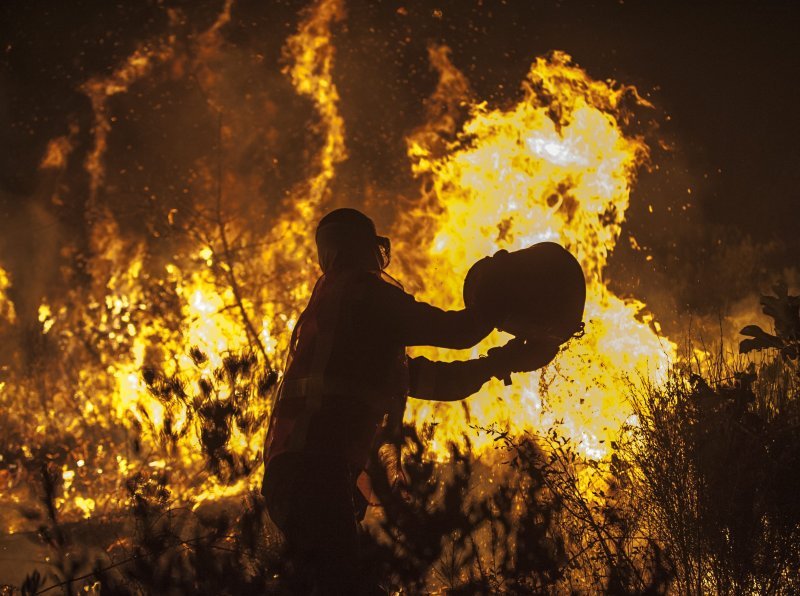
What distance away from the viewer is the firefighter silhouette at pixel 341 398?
2771mm

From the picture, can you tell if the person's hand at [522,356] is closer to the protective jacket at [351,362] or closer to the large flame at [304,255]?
the protective jacket at [351,362]

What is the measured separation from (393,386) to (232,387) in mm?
742

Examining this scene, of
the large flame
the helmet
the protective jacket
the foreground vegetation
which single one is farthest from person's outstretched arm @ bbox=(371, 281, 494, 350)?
the large flame

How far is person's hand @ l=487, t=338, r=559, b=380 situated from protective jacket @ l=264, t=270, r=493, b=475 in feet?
1.34

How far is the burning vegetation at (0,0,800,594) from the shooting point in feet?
10.2

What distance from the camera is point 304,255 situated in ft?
33.8

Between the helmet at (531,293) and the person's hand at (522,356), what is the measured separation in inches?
1.7

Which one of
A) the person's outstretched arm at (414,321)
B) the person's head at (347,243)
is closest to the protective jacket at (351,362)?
the person's outstretched arm at (414,321)

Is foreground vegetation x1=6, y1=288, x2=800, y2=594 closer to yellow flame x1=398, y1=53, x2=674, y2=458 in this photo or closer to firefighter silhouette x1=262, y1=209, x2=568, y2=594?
firefighter silhouette x1=262, y1=209, x2=568, y2=594

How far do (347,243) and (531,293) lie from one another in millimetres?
831

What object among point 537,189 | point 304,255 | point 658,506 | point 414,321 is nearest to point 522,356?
point 414,321

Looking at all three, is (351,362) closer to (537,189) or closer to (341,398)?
(341,398)

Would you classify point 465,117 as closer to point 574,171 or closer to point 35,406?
point 574,171

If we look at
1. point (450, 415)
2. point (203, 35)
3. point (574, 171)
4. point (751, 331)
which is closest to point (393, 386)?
point (751, 331)
